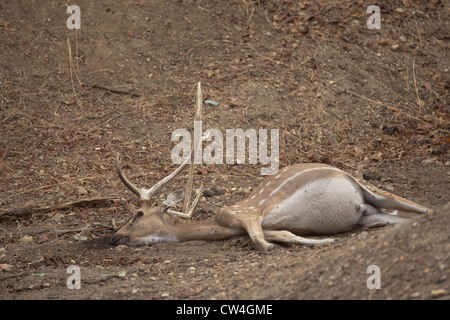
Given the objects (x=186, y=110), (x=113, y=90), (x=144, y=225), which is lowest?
(x=144, y=225)

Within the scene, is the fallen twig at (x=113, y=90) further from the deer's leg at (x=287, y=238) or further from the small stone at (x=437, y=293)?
the small stone at (x=437, y=293)

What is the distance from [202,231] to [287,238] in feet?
2.97

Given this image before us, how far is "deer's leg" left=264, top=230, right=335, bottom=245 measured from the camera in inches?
223

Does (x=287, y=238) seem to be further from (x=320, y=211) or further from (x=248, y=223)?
(x=320, y=211)

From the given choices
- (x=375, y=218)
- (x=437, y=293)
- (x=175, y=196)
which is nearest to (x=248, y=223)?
(x=175, y=196)

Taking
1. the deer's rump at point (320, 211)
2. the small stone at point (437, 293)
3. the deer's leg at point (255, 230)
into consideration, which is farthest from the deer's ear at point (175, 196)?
the small stone at point (437, 293)

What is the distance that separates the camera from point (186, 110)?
923 cm

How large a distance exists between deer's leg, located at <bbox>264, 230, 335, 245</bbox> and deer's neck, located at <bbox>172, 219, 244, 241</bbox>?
31cm

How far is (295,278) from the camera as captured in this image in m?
4.33

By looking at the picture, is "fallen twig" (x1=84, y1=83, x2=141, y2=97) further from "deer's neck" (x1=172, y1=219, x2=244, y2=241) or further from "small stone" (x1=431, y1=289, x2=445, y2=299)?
"small stone" (x1=431, y1=289, x2=445, y2=299)

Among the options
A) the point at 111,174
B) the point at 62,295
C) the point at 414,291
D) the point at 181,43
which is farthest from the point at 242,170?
the point at 414,291

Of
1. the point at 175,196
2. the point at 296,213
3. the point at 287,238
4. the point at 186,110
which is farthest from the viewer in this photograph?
the point at 186,110

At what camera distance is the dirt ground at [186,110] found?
226 inches

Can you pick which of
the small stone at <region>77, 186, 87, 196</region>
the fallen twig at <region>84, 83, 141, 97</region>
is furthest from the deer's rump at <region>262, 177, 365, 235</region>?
the fallen twig at <region>84, 83, 141, 97</region>
